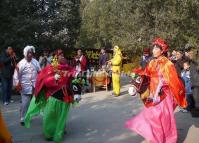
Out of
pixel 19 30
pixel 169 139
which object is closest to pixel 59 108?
pixel 169 139

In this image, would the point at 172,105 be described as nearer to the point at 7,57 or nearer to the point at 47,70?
the point at 47,70

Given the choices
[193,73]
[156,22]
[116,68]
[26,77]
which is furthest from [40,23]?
[193,73]

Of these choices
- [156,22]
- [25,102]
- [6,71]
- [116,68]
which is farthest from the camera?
[156,22]

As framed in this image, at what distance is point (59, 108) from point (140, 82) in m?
1.80

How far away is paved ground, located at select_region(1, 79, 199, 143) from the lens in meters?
8.99

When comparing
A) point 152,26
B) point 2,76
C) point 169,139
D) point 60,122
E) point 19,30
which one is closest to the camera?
point 169,139

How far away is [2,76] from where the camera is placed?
1484 cm

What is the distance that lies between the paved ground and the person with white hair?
0.61 metres

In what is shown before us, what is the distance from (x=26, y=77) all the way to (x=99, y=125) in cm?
211

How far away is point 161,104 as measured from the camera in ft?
25.9

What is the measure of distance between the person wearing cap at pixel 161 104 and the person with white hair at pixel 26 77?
136 inches

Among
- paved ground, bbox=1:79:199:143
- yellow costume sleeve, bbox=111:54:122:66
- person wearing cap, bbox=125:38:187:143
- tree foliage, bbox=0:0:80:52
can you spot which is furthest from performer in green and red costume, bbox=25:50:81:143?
tree foliage, bbox=0:0:80:52

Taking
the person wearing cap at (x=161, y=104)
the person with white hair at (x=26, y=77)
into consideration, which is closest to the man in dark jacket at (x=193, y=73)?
the person wearing cap at (x=161, y=104)

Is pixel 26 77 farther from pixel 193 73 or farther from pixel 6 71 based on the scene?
pixel 6 71
